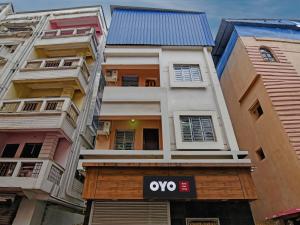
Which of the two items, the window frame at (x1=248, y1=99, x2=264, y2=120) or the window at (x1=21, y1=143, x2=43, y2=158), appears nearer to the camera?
the window at (x1=21, y1=143, x2=43, y2=158)

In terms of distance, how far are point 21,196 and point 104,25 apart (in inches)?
591

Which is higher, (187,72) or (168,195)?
(187,72)

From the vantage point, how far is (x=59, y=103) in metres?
11.3

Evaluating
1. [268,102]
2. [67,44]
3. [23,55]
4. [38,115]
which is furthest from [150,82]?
[23,55]

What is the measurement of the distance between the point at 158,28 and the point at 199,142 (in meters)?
9.01

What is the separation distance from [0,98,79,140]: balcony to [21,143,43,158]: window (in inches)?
48.1

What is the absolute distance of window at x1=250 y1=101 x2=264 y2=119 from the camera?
493 inches

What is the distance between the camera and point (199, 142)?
29.9 feet

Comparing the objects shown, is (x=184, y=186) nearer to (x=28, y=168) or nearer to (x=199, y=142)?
(x=199, y=142)

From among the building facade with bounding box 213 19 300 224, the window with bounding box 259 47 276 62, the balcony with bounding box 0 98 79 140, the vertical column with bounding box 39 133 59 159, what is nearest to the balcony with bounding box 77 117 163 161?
the balcony with bounding box 0 98 79 140

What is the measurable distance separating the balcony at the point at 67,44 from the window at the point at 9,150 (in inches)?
302

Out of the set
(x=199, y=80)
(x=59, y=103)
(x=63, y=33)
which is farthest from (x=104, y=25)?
(x=199, y=80)

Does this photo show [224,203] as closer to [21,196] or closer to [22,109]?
[21,196]

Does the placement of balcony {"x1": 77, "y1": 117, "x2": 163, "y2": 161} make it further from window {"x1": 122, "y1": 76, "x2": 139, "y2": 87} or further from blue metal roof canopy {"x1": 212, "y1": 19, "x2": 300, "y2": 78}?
blue metal roof canopy {"x1": 212, "y1": 19, "x2": 300, "y2": 78}
